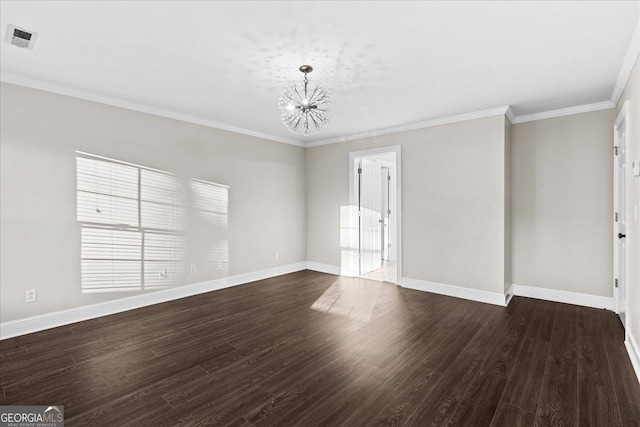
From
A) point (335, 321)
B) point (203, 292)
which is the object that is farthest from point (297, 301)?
point (203, 292)

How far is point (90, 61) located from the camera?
9.38ft

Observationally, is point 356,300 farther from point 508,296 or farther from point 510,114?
point 510,114

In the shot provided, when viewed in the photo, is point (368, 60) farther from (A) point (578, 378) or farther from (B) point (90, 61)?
(A) point (578, 378)

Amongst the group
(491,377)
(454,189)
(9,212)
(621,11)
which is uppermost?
(621,11)

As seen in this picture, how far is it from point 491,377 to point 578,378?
64 cm

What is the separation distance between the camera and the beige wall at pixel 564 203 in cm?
392

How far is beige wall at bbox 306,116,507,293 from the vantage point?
4.20 meters

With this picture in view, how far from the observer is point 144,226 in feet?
13.6

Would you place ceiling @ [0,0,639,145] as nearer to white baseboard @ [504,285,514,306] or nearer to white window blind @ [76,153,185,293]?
white window blind @ [76,153,185,293]

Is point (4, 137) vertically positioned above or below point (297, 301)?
above

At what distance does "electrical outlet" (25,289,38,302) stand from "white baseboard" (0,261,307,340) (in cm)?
19

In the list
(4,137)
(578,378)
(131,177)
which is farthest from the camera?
(131,177)

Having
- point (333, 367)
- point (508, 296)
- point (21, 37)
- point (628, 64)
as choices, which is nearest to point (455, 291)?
point (508, 296)

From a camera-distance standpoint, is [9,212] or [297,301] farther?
[297,301]
